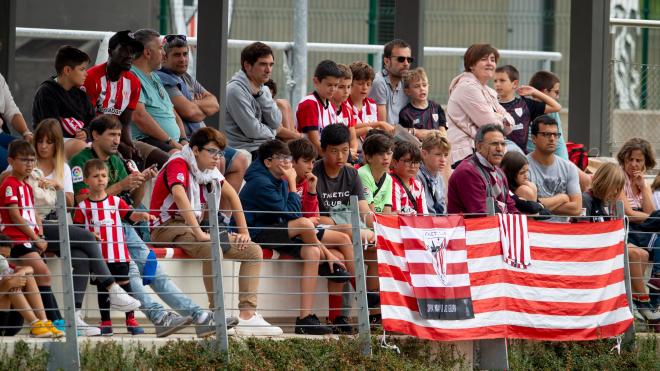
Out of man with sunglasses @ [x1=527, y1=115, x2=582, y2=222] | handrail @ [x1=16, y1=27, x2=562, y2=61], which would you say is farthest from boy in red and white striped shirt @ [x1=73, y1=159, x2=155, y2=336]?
handrail @ [x1=16, y1=27, x2=562, y2=61]

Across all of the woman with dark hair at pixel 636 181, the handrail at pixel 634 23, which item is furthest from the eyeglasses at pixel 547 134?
the handrail at pixel 634 23

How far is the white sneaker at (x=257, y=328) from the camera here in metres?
12.2

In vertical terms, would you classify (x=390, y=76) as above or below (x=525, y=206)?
above

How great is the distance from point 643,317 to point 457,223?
2.61m

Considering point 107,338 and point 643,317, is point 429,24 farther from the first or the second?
point 107,338

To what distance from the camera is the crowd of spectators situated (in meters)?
11.7

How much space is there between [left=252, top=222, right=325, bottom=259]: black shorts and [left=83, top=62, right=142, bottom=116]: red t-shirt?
6.60 ft

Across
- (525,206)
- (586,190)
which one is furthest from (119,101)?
(586,190)

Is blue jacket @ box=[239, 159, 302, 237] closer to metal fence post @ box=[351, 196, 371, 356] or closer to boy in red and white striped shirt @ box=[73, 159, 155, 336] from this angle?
metal fence post @ box=[351, 196, 371, 356]

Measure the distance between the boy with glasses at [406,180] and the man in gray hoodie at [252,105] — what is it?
1435mm

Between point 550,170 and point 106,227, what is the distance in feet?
17.2

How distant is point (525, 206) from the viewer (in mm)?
14195

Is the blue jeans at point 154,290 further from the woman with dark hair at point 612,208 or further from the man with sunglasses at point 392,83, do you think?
the man with sunglasses at point 392,83

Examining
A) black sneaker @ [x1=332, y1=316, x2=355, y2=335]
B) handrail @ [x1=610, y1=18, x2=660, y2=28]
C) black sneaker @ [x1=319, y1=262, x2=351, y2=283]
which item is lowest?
black sneaker @ [x1=332, y1=316, x2=355, y2=335]
